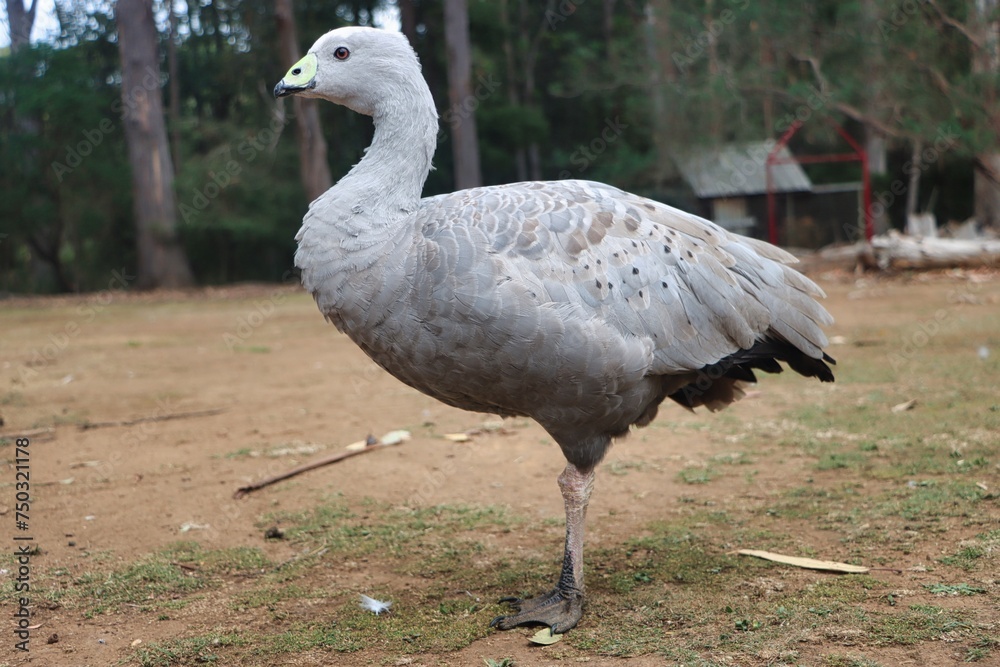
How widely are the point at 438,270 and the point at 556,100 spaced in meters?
25.4

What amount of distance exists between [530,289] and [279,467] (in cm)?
301

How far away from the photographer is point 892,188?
22656 mm

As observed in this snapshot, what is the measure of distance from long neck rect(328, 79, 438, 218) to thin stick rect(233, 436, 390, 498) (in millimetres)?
2301

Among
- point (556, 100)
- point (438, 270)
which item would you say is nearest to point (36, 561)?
point (438, 270)

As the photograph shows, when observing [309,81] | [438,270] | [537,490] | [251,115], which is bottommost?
[537,490]

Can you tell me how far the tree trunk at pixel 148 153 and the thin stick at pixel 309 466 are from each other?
16.9 meters

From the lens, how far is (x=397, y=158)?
12.8 feet

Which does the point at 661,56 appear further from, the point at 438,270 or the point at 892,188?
the point at 438,270

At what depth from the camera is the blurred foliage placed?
16.5 meters

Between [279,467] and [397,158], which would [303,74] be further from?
[279,467]
